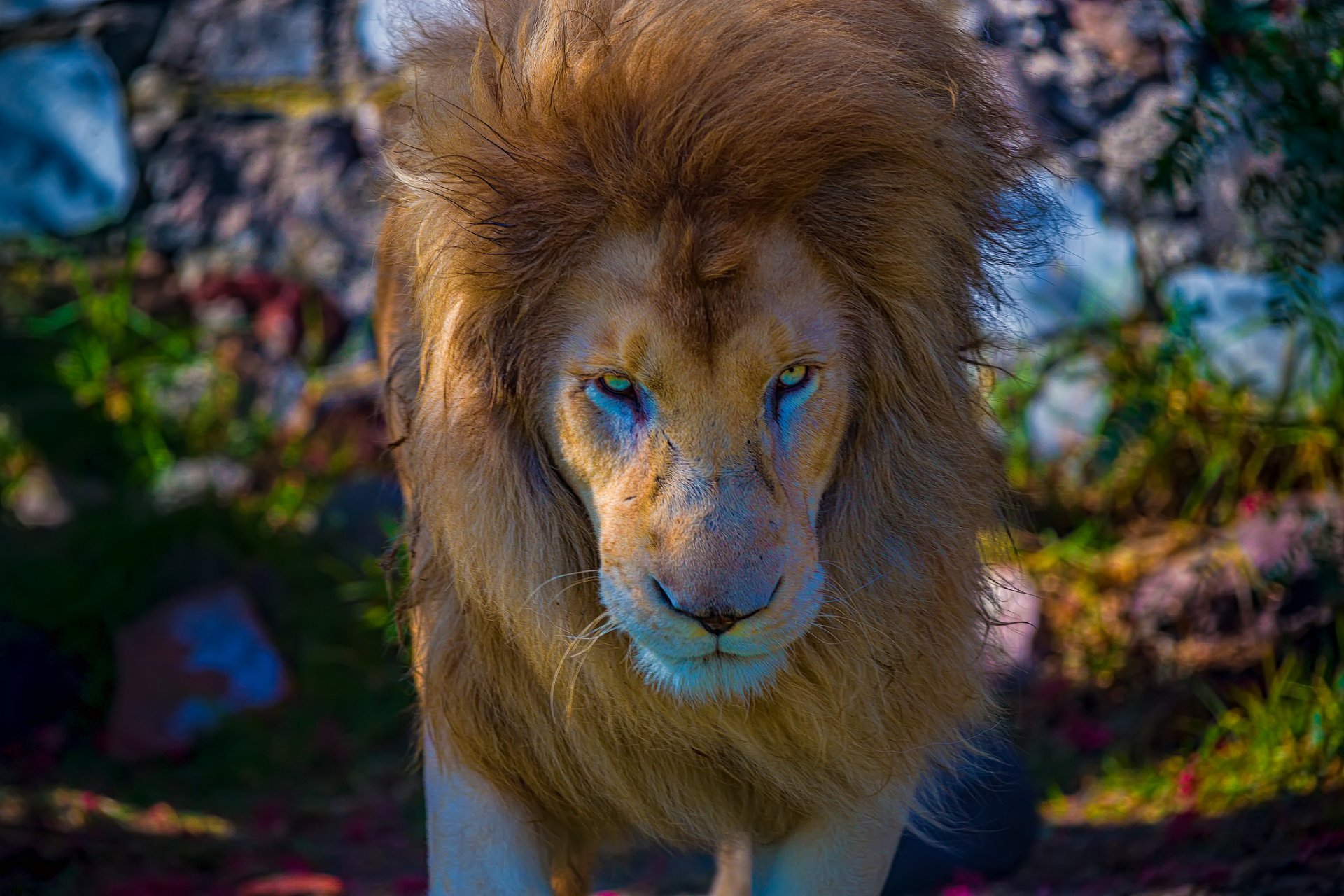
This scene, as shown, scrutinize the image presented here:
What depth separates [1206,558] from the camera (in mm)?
3879

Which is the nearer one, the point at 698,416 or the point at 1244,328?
the point at 698,416

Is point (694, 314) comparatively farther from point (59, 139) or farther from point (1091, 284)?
point (59, 139)

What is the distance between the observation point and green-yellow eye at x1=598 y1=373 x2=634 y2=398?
175 centimetres

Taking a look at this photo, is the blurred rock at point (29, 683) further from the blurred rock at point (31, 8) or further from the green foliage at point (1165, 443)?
the green foliage at point (1165, 443)

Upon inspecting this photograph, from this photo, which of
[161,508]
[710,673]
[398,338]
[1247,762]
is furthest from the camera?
[161,508]

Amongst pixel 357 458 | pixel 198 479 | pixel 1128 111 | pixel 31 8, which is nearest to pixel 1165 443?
pixel 1128 111

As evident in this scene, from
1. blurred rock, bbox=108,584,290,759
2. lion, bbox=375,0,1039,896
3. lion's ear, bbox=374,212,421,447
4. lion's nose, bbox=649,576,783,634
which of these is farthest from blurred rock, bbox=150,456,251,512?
lion's nose, bbox=649,576,783,634

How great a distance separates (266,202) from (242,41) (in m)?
0.61

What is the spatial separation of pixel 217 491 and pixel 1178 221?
3427 mm

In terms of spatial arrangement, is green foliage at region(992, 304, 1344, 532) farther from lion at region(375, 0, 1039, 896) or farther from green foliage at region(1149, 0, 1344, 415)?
lion at region(375, 0, 1039, 896)

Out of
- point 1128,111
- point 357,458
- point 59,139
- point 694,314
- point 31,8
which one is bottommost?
point 357,458

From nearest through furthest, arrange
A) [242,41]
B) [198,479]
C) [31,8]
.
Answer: [198,479] < [31,8] < [242,41]

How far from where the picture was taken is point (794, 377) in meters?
1.78

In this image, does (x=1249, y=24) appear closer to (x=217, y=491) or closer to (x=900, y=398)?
(x=900, y=398)
